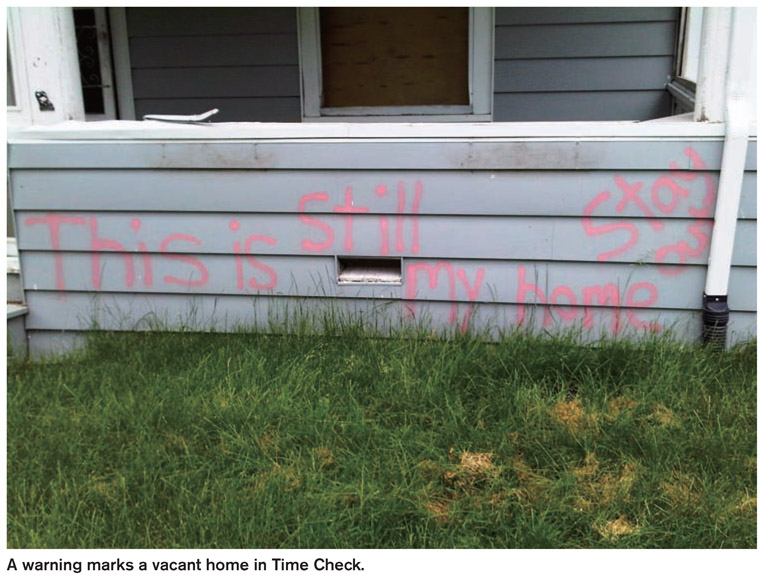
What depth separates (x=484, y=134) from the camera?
3.03m

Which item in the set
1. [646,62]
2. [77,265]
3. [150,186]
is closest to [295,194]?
[150,186]

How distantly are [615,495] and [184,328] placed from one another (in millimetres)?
2154

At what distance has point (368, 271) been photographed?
3.32m

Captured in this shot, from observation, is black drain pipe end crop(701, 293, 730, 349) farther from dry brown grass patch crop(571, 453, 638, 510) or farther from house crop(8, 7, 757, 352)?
dry brown grass patch crop(571, 453, 638, 510)

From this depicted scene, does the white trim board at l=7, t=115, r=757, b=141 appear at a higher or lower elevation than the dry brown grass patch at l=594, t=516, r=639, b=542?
higher

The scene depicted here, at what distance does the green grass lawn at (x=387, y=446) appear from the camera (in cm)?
207

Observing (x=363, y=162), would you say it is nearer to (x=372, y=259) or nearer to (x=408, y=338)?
(x=372, y=259)

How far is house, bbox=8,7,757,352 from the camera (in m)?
2.97

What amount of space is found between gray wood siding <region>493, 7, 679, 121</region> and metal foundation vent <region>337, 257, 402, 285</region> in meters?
1.81

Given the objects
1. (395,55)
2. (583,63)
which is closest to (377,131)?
(395,55)

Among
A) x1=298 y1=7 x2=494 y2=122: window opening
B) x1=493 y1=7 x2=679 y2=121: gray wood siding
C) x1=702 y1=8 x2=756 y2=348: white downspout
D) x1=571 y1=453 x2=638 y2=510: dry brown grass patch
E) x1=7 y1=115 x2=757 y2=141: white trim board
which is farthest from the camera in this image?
x1=298 y1=7 x2=494 y2=122: window opening

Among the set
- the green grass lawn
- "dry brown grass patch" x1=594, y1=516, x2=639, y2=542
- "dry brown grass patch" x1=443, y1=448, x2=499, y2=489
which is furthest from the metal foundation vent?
"dry brown grass patch" x1=594, y1=516, x2=639, y2=542

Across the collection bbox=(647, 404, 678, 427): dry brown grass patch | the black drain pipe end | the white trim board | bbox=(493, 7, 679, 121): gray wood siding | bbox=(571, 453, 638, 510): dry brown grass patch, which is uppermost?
bbox=(493, 7, 679, 121): gray wood siding

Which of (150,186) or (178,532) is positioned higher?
(150,186)
